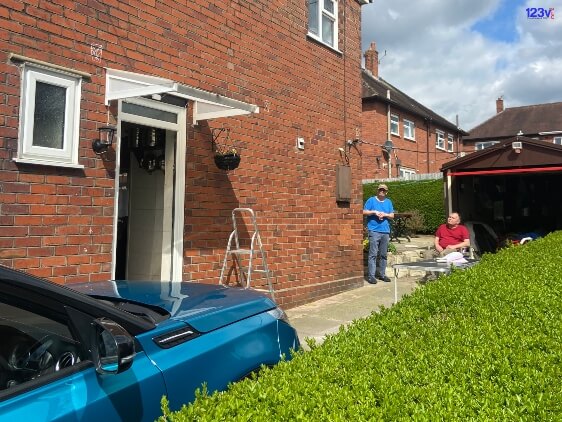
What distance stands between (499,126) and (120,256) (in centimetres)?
4106

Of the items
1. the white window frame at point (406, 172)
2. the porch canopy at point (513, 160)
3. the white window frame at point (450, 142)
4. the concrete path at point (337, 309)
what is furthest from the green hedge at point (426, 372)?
the white window frame at point (450, 142)

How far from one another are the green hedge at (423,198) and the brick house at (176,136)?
10879 millimetres

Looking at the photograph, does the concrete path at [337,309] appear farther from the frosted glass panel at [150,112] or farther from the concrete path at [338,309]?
the frosted glass panel at [150,112]

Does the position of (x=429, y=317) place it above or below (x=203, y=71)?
below

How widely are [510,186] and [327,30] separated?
780 centimetres

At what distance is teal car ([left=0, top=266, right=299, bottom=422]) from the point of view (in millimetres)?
1749

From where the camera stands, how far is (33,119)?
4449mm

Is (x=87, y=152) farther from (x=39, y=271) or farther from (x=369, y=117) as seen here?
(x=369, y=117)

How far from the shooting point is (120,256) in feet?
21.8

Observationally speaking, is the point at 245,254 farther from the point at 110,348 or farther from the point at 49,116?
the point at 110,348

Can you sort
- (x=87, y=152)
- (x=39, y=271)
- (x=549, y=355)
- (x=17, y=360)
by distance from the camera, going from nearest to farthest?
(x=17, y=360) → (x=549, y=355) → (x=39, y=271) → (x=87, y=152)

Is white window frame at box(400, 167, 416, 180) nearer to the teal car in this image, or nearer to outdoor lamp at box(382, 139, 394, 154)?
outdoor lamp at box(382, 139, 394, 154)

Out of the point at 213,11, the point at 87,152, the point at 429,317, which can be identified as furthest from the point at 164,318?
the point at 213,11

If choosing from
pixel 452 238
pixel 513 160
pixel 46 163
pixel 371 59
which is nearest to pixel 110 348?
pixel 46 163
